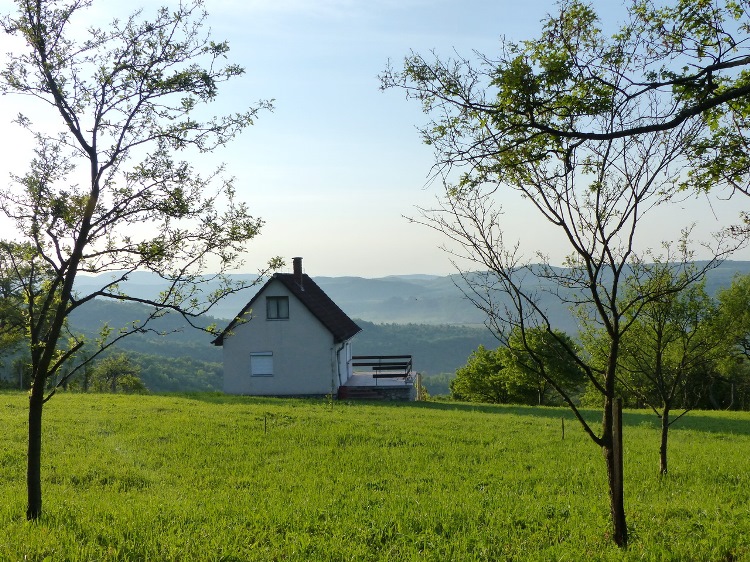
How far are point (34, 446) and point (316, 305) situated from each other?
3171cm

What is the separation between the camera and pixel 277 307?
3853cm

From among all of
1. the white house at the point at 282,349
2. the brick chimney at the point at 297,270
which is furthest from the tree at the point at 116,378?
the brick chimney at the point at 297,270

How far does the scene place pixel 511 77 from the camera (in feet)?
19.2

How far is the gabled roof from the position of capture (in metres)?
37.8

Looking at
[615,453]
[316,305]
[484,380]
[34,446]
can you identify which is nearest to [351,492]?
[34,446]

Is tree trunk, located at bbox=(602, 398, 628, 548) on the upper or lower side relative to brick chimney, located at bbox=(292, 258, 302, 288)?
lower

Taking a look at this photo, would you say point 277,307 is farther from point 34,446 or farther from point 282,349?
point 34,446

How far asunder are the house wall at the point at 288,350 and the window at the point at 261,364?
0.61 ft

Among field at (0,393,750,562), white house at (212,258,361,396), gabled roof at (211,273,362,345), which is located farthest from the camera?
white house at (212,258,361,396)

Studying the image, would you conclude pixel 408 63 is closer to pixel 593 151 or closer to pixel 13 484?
pixel 593 151

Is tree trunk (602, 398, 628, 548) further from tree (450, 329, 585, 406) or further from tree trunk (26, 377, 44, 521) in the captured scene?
tree (450, 329, 585, 406)

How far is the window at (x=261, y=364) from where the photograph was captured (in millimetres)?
38375

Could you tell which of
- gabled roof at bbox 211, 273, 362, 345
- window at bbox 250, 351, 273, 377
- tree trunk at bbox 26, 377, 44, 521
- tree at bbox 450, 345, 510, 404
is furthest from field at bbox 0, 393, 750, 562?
tree at bbox 450, 345, 510, 404

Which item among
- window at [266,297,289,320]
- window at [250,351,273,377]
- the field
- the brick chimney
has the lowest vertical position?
the field
